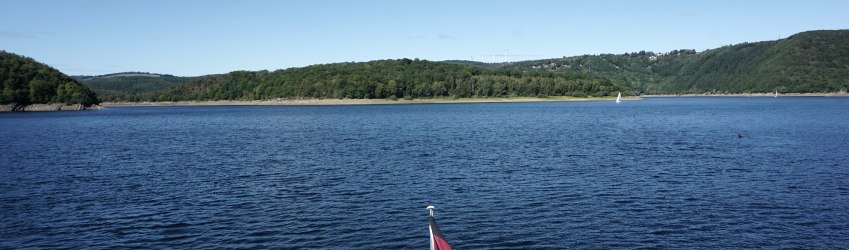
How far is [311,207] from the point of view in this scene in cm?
3609

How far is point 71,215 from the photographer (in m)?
34.5

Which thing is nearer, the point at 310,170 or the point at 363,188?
the point at 363,188

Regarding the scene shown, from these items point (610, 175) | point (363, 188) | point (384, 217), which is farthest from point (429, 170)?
point (384, 217)

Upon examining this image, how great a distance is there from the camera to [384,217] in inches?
1303

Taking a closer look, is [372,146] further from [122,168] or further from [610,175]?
[610,175]

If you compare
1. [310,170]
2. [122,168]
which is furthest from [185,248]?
[122,168]

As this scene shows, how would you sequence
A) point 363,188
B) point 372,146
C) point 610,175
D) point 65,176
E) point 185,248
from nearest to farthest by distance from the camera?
point 185,248 → point 363,188 → point 610,175 → point 65,176 → point 372,146

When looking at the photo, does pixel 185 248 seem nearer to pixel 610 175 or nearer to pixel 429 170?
pixel 429 170

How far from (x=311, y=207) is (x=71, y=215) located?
13.0 metres

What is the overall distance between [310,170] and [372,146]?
23.0m

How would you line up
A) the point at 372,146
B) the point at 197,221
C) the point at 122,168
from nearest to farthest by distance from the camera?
the point at 197,221 < the point at 122,168 < the point at 372,146

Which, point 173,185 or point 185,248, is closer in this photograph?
point 185,248

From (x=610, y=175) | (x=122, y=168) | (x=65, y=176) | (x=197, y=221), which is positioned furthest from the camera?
(x=122, y=168)

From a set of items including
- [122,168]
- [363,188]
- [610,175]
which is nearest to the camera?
[363,188]
